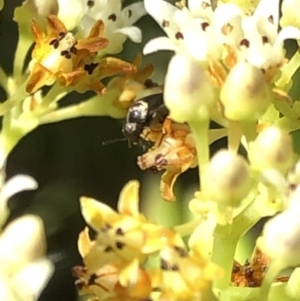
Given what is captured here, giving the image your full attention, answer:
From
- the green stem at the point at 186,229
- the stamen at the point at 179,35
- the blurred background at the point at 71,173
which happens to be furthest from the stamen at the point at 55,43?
the blurred background at the point at 71,173

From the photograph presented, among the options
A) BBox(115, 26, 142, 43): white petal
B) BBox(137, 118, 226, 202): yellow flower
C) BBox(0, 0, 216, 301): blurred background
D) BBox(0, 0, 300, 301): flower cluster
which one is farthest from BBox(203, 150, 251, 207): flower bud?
BBox(0, 0, 216, 301): blurred background

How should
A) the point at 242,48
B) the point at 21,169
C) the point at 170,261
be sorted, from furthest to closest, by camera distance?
the point at 21,169
the point at 242,48
the point at 170,261

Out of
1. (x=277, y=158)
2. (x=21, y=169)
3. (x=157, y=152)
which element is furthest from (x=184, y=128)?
(x=21, y=169)

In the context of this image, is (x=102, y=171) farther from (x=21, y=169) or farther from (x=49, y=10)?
(x=49, y=10)

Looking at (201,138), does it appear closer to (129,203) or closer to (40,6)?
(129,203)

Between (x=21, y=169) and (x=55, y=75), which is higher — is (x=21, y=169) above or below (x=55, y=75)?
below
